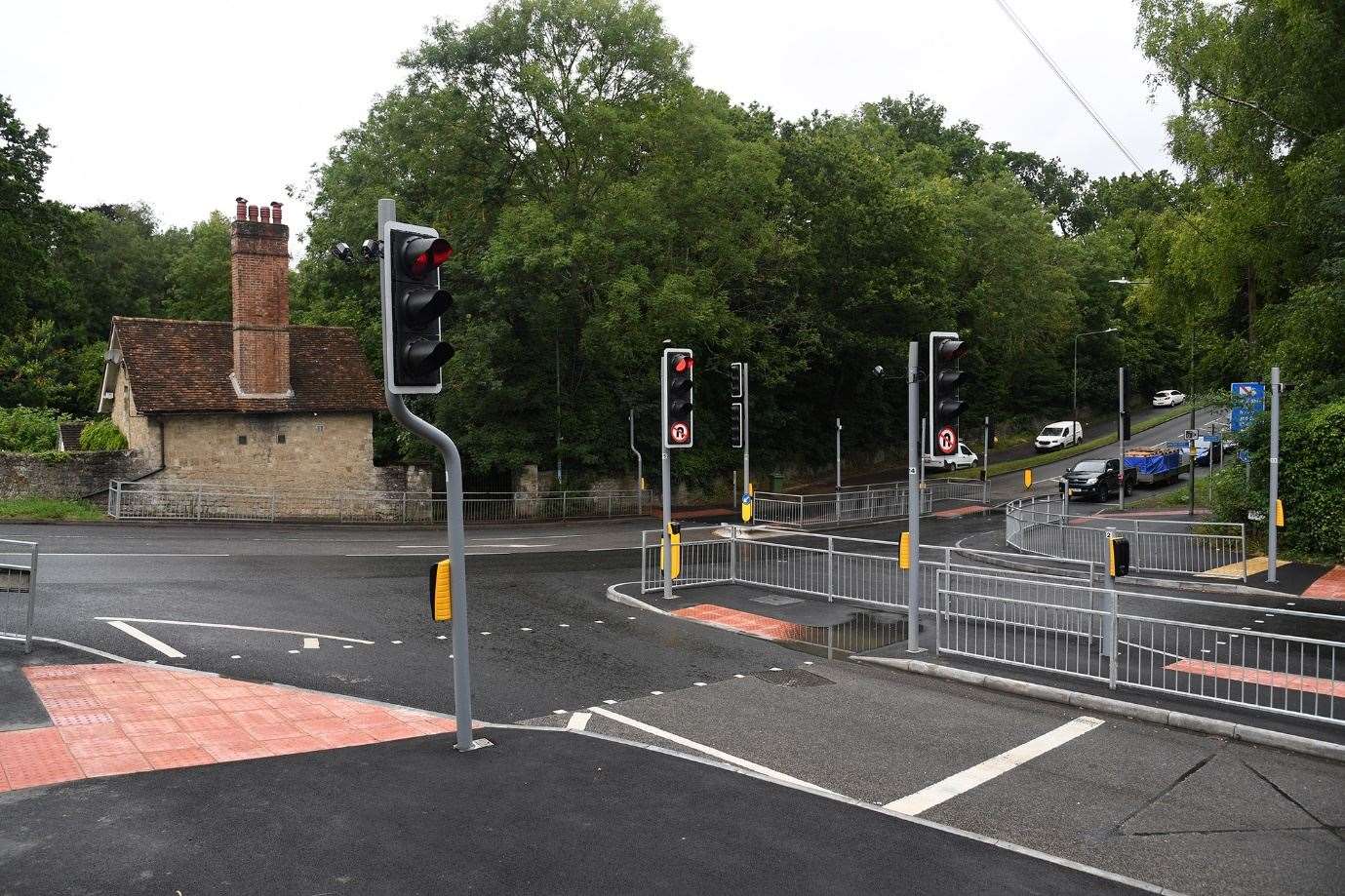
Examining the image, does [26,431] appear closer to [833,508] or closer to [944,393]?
[833,508]

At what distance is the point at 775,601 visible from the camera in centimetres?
1692

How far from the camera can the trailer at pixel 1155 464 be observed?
129 ft

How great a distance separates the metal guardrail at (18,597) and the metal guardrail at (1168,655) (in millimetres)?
10966

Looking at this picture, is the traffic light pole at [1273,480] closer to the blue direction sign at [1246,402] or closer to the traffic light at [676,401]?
the blue direction sign at [1246,402]

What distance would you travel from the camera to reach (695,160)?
33.4m

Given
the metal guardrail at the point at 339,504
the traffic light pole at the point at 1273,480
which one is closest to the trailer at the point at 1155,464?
the metal guardrail at the point at 339,504

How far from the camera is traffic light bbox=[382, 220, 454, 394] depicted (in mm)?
7418

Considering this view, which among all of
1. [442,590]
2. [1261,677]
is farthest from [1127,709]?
[442,590]

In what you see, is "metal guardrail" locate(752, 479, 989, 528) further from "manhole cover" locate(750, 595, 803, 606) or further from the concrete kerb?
the concrete kerb

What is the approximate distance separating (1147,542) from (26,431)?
34123mm

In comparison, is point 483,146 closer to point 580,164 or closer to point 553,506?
point 580,164

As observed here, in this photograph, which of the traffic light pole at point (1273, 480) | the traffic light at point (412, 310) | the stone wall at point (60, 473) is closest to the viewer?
the traffic light at point (412, 310)

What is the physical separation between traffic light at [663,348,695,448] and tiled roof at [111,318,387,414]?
746 inches

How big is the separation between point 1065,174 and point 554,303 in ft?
266
